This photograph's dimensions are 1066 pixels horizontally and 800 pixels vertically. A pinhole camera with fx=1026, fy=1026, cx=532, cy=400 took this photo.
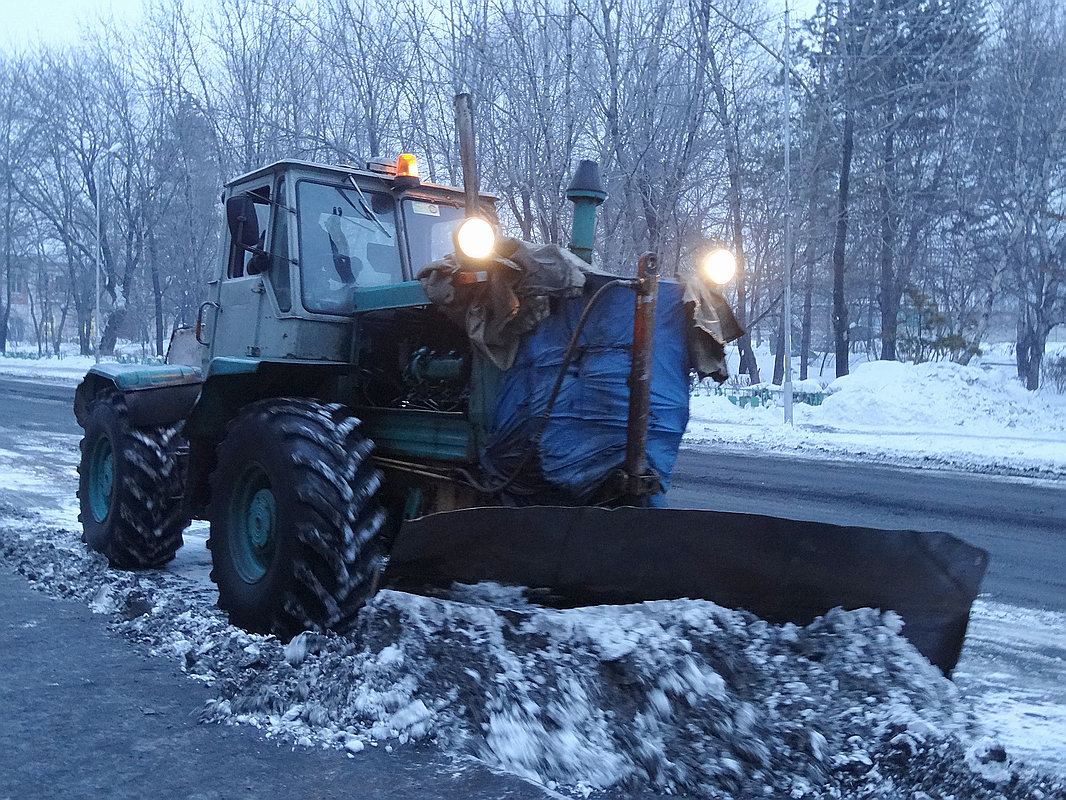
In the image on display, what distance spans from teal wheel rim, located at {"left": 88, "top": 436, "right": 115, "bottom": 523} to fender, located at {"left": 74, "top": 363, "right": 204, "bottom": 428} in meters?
0.40

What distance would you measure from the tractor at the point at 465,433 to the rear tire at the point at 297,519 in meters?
0.01

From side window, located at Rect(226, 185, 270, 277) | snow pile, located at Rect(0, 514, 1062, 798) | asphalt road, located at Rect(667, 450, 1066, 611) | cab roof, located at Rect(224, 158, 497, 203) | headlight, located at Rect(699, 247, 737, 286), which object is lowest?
asphalt road, located at Rect(667, 450, 1066, 611)

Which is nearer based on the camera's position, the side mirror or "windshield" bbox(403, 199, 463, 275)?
the side mirror

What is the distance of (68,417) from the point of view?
17.4 m

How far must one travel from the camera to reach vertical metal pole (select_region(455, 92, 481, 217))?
4.43 meters

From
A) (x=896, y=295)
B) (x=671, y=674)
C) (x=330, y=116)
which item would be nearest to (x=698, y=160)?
(x=330, y=116)

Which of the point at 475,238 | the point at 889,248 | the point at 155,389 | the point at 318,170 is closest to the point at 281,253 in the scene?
the point at 318,170

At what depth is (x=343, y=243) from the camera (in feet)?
18.8

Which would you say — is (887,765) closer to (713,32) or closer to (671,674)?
(671,674)

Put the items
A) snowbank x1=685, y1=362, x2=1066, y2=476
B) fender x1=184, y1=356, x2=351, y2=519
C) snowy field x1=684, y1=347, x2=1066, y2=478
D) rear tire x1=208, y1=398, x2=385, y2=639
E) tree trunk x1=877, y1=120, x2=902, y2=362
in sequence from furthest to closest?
tree trunk x1=877, y1=120, x2=902, y2=362, snowbank x1=685, y1=362, x2=1066, y2=476, snowy field x1=684, y1=347, x2=1066, y2=478, fender x1=184, y1=356, x2=351, y2=519, rear tire x1=208, y1=398, x2=385, y2=639

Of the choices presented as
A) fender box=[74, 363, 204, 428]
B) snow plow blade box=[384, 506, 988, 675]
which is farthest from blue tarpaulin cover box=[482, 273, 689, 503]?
fender box=[74, 363, 204, 428]

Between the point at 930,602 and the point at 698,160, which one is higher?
the point at 698,160

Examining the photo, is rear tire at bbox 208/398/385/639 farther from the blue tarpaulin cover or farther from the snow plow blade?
the blue tarpaulin cover

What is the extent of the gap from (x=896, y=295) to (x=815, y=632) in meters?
35.5
